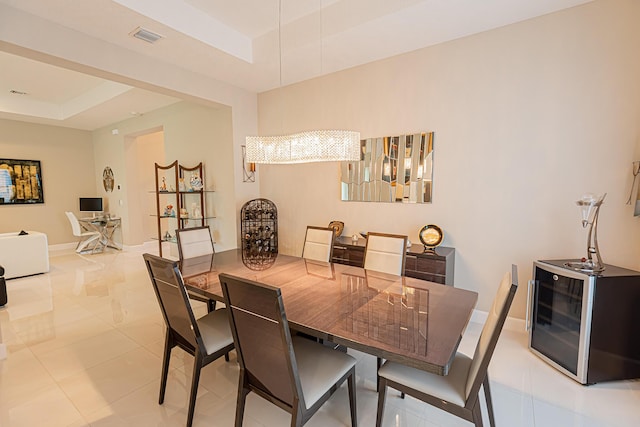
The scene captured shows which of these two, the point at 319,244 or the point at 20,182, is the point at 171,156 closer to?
the point at 20,182

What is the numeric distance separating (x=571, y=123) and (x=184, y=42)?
3769 millimetres

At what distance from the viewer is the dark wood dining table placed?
1.36 meters

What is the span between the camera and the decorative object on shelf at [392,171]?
3.38 metres

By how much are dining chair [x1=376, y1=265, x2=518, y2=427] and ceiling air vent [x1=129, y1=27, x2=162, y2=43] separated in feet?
11.5

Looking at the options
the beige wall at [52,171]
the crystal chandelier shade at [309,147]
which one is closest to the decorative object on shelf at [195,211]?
the crystal chandelier shade at [309,147]

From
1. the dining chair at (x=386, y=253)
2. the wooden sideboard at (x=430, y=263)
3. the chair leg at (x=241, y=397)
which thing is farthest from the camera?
the wooden sideboard at (x=430, y=263)

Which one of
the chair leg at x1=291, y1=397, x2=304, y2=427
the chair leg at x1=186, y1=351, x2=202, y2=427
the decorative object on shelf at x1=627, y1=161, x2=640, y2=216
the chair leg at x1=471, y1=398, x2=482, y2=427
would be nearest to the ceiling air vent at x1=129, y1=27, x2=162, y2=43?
the chair leg at x1=186, y1=351, x2=202, y2=427

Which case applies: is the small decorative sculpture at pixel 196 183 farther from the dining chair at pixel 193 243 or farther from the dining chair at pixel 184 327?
the dining chair at pixel 184 327

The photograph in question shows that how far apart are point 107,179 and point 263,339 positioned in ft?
25.8

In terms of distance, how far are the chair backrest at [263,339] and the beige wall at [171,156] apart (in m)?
3.24

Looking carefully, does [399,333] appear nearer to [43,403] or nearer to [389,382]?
[389,382]

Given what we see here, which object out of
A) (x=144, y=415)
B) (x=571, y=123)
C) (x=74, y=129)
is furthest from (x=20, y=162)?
(x=571, y=123)

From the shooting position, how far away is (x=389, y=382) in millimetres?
1647

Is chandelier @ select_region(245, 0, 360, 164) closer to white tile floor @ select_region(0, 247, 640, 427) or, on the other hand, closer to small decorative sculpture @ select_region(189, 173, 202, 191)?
white tile floor @ select_region(0, 247, 640, 427)
